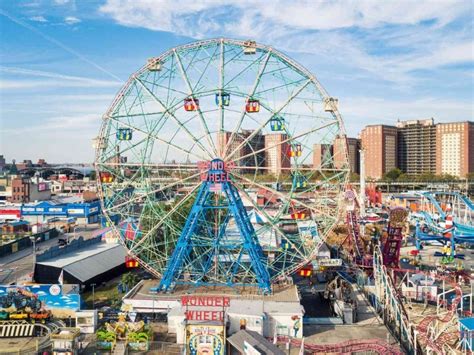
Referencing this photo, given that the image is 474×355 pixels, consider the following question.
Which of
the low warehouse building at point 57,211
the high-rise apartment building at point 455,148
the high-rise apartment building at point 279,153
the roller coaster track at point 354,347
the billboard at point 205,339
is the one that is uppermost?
the high-rise apartment building at point 455,148

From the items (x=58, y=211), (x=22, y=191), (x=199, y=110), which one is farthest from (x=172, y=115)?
(x=22, y=191)

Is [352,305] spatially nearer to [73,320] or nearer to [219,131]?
[219,131]

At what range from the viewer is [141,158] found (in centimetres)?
3167

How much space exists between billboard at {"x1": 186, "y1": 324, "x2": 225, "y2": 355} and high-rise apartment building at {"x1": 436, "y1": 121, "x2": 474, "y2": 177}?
158 m

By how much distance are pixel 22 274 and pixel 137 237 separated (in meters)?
16.0

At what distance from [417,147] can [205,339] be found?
561ft

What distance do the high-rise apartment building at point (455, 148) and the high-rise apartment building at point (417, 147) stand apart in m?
2.80

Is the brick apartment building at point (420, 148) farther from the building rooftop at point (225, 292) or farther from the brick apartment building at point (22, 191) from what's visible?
the building rooftop at point (225, 292)

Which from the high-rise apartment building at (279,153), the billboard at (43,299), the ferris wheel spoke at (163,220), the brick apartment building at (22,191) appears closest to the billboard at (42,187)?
the brick apartment building at (22,191)

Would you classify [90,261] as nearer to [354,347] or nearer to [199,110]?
[199,110]

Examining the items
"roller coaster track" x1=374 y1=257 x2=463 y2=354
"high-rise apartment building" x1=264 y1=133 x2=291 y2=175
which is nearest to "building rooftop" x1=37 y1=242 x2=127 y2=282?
"high-rise apartment building" x1=264 y1=133 x2=291 y2=175

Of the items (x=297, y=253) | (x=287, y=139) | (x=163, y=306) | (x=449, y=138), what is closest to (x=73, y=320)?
(x=163, y=306)

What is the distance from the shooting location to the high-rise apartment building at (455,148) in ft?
531

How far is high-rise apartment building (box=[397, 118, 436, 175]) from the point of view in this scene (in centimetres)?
17475
